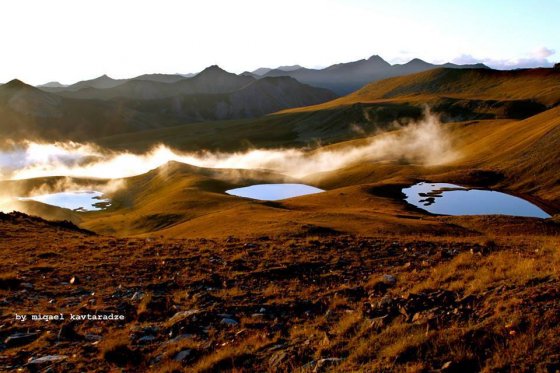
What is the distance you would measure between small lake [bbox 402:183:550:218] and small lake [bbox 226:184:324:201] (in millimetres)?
29381

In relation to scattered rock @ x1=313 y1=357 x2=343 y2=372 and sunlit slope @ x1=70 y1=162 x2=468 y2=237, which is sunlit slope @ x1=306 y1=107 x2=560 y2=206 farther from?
scattered rock @ x1=313 y1=357 x2=343 y2=372

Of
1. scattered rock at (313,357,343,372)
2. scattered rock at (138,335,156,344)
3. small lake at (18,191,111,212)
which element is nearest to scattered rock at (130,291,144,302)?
scattered rock at (138,335,156,344)

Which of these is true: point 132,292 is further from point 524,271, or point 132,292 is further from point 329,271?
point 524,271

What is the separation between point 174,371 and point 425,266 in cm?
1272

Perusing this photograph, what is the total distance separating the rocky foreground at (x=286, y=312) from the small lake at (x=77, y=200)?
116m

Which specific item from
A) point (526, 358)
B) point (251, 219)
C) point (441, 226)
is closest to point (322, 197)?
point (251, 219)

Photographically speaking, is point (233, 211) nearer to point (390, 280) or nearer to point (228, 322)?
point (390, 280)

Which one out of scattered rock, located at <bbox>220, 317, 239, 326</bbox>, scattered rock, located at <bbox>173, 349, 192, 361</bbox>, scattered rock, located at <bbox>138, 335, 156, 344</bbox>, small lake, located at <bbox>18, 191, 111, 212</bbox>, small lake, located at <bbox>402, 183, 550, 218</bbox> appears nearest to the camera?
scattered rock, located at <bbox>173, 349, 192, 361</bbox>

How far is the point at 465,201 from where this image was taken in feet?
247

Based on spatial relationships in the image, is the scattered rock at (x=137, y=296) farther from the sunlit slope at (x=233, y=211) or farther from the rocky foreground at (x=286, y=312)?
the sunlit slope at (x=233, y=211)

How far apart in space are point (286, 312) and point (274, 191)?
94.7m

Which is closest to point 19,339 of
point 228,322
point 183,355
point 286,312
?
point 183,355

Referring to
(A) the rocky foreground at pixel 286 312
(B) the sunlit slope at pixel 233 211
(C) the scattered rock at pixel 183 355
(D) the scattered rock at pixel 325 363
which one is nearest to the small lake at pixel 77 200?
(B) the sunlit slope at pixel 233 211

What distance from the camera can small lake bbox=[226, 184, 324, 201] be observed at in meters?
104
